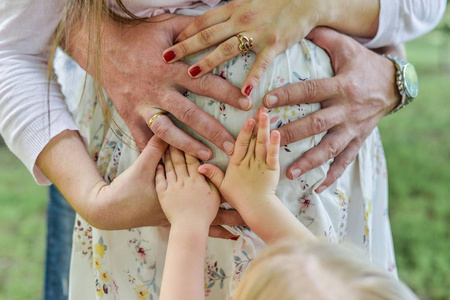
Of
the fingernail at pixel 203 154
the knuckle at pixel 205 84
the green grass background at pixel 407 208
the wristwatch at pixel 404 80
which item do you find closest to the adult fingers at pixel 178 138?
the fingernail at pixel 203 154

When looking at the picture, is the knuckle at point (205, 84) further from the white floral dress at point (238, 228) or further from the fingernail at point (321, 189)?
the fingernail at point (321, 189)

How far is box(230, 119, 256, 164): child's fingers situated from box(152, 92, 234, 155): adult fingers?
0.05 feet

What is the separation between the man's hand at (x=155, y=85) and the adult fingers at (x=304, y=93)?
0.06m

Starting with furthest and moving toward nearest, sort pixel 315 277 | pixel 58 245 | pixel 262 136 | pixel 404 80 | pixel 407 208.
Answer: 1. pixel 407 208
2. pixel 58 245
3. pixel 404 80
4. pixel 262 136
5. pixel 315 277

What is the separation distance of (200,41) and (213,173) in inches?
11.0

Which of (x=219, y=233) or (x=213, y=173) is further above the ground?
(x=213, y=173)

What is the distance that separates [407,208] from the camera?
9.39ft

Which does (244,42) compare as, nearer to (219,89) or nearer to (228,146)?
(219,89)

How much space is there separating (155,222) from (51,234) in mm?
632

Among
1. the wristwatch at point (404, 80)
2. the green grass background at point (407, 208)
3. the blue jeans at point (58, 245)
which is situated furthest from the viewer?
the green grass background at point (407, 208)

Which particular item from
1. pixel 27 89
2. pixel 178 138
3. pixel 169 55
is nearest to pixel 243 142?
pixel 178 138

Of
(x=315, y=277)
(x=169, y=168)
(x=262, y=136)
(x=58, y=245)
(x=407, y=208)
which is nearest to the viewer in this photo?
(x=315, y=277)

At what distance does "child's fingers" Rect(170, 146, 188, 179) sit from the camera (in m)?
1.03

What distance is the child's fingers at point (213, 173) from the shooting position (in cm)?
100
